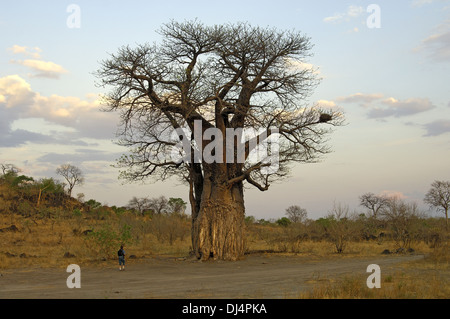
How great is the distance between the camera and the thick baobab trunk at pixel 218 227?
607 inches

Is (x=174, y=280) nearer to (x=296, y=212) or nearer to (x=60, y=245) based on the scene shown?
(x=60, y=245)

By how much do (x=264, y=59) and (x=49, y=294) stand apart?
10.7 m

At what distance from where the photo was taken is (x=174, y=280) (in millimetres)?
10758

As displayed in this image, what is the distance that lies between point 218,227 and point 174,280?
488cm

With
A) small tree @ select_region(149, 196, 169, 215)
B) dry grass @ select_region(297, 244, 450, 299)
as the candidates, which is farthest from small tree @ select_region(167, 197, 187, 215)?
dry grass @ select_region(297, 244, 450, 299)

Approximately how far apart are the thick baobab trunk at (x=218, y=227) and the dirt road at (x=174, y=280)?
559 millimetres

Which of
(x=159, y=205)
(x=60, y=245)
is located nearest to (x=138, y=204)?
(x=159, y=205)

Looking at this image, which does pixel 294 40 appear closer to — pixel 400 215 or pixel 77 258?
pixel 400 215

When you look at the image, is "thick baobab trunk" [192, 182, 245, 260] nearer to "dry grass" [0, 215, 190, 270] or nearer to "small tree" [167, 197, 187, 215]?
"dry grass" [0, 215, 190, 270]

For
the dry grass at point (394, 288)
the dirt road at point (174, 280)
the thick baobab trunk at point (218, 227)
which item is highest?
the thick baobab trunk at point (218, 227)

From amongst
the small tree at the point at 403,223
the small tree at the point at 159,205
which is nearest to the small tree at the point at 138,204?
the small tree at the point at 159,205

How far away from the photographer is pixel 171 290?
8820 millimetres

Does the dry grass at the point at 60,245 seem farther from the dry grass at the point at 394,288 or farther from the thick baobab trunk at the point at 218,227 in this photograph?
the dry grass at the point at 394,288


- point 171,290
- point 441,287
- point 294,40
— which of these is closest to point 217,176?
point 294,40
